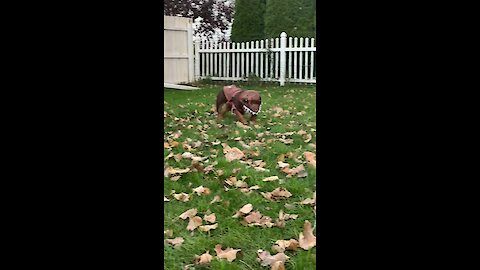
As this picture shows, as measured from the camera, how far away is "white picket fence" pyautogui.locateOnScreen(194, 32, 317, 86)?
751cm

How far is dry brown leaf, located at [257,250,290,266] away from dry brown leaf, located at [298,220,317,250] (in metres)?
0.07

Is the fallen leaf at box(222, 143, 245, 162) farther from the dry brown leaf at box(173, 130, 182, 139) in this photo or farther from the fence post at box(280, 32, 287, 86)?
the fence post at box(280, 32, 287, 86)

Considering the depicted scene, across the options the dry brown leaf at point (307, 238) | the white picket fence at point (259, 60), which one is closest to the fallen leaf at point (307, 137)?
the dry brown leaf at point (307, 238)

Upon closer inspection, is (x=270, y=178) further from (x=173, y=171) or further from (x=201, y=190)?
(x=173, y=171)

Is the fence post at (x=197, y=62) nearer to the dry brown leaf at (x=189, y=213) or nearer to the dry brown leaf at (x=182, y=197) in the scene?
the dry brown leaf at (x=182, y=197)

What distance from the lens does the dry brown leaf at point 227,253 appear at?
1.25 m

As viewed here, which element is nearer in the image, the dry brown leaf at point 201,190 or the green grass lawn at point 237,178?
the green grass lawn at point 237,178

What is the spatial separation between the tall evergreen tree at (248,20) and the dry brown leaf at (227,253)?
6.60 metres

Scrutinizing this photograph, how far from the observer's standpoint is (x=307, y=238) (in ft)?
4.36

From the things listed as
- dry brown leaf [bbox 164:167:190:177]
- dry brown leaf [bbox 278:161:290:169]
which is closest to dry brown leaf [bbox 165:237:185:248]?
dry brown leaf [bbox 164:167:190:177]
